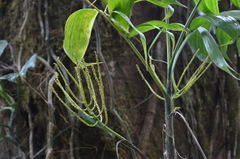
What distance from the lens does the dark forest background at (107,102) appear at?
1017mm

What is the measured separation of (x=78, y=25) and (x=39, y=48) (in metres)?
0.68

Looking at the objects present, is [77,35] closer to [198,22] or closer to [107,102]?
[198,22]

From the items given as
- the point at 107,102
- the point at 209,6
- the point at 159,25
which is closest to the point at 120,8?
the point at 159,25

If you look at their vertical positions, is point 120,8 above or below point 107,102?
above

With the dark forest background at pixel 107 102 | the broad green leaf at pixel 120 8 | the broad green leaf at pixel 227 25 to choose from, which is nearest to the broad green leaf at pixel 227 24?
the broad green leaf at pixel 227 25

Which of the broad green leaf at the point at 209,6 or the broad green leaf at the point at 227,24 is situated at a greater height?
the broad green leaf at the point at 209,6

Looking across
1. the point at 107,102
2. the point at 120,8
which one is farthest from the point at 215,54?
the point at 107,102

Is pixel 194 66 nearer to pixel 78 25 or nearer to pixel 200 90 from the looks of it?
pixel 200 90

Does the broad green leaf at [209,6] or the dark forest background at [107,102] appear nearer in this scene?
the broad green leaf at [209,6]

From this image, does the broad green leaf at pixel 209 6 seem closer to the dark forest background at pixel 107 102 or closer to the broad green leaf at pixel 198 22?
the broad green leaf at pixel 198 22

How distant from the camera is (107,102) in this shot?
1.04 meters

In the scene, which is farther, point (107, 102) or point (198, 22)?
point (107, 102)

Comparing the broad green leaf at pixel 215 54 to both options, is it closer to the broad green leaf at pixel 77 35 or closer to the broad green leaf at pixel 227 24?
the broad green leaf at pixel 227 24

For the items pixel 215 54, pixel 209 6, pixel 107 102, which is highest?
pixel 209 6
